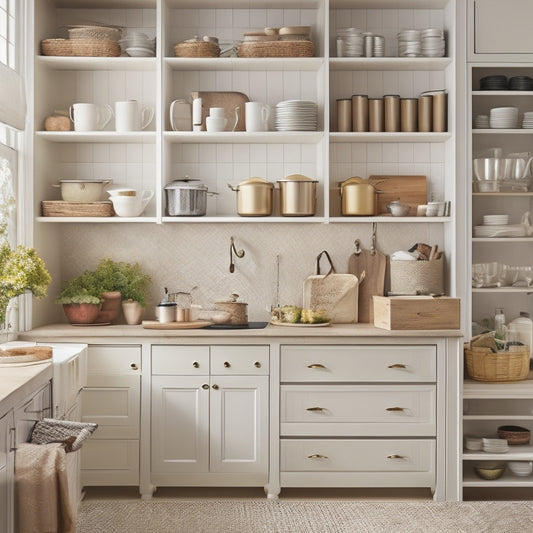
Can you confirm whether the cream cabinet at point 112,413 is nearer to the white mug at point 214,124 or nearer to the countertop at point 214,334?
the countertop at point 214,334

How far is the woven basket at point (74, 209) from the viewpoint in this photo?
4355 millimetres

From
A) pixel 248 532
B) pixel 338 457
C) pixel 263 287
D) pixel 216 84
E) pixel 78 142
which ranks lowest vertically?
pixel 248 532

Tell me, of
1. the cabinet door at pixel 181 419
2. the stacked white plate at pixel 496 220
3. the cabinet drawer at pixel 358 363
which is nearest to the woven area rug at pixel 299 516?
the cabinet door at pixel 181 419

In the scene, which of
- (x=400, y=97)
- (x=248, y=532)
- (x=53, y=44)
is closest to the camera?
(x=248, y=532)

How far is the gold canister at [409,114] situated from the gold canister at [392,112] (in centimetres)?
3

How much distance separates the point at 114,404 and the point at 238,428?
2.20 ft

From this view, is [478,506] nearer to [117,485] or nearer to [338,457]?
[338,457]

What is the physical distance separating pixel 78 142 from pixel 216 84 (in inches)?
35.4

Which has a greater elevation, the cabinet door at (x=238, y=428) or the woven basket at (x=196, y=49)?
the woven basket at (x=196, y=49)

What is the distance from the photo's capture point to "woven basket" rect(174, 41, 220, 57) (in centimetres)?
437

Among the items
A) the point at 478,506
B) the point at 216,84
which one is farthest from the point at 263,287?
the point at 478,506

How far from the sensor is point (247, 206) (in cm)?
441

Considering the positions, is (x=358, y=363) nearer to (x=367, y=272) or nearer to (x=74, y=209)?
(x=367, y=272)

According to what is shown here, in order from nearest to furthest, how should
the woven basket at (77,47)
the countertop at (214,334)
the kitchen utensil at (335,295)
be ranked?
the countertop at (214,334), the woven basket at (77,47), the kitchen utensil at (335,295)
